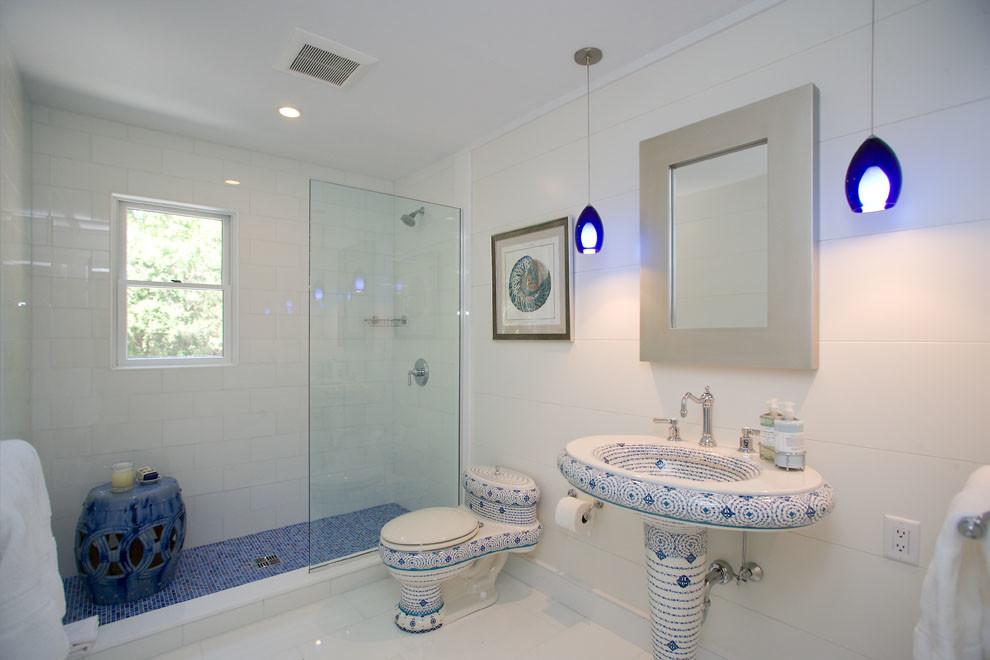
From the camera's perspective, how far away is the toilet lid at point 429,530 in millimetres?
2043

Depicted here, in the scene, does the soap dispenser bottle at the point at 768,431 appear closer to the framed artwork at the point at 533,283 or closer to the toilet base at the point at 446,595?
the framed artwork at the point at 533,283

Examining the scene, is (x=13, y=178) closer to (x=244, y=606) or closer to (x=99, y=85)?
(x=99, y=85)

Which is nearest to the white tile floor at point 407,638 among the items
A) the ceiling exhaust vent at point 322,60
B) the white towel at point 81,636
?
the white towel at point 81,636

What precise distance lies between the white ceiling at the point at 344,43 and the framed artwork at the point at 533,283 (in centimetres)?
64

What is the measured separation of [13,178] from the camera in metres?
2.02

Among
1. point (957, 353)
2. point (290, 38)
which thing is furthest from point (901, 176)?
point (290, 38)

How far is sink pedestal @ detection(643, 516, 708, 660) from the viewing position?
59.1 inches

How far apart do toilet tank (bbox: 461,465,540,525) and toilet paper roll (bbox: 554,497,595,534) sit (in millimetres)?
305

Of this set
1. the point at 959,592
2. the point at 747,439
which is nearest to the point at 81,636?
the point at 747,439

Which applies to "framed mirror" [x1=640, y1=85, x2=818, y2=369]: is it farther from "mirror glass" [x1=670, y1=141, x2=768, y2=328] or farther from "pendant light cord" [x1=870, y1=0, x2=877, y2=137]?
"pendant light cord" [x1=870, y1=0, x2=877, y2=137]

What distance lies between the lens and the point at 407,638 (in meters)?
2.04

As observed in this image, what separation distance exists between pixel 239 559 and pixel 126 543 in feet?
1.94

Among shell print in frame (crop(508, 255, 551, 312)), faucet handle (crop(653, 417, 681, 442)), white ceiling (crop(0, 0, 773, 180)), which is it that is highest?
white ceiling (crop(0, 0, 773, 180))

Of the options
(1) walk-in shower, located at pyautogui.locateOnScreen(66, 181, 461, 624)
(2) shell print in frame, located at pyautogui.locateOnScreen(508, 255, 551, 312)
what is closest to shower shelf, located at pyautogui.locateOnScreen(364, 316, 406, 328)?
(1) walk-in shower, located at pyautogui.locateOnScreen(66, 181, 461, 624)
